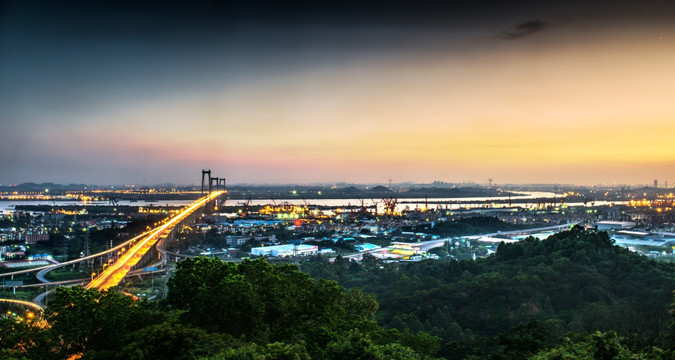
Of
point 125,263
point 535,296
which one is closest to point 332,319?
point 535,296

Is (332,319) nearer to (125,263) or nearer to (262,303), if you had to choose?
(262,303)

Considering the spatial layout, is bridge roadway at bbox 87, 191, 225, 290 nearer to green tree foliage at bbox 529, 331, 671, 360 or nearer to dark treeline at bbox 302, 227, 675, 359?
dark treeline at bbox 302, 227, 675, 359

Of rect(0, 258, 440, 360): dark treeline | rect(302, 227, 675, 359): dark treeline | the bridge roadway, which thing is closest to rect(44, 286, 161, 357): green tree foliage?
rect(0, 258, 440, 360): dark treeline

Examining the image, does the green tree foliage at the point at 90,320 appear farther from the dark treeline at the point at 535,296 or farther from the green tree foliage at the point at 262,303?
the dark treeline at the point at 535,296

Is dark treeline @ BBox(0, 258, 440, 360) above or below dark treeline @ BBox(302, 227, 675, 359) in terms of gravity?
above

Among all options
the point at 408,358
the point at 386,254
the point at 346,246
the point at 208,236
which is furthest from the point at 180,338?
the point at 208,236

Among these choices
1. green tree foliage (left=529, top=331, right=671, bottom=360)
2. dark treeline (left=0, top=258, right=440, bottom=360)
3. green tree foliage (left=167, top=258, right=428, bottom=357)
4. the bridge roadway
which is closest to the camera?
green tree foliage (left=529, top=331, right=671, bottom=360)

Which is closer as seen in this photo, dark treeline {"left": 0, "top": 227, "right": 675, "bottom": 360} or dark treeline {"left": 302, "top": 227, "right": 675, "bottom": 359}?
dark treeline {"left": 0, "top": 227, "right": 675, "bottom": 360}

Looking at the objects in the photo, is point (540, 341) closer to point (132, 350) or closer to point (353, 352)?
point (353, 352)

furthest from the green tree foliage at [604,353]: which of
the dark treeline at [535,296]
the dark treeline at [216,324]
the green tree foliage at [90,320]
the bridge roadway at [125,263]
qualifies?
the bridge roadway at [125,263]
